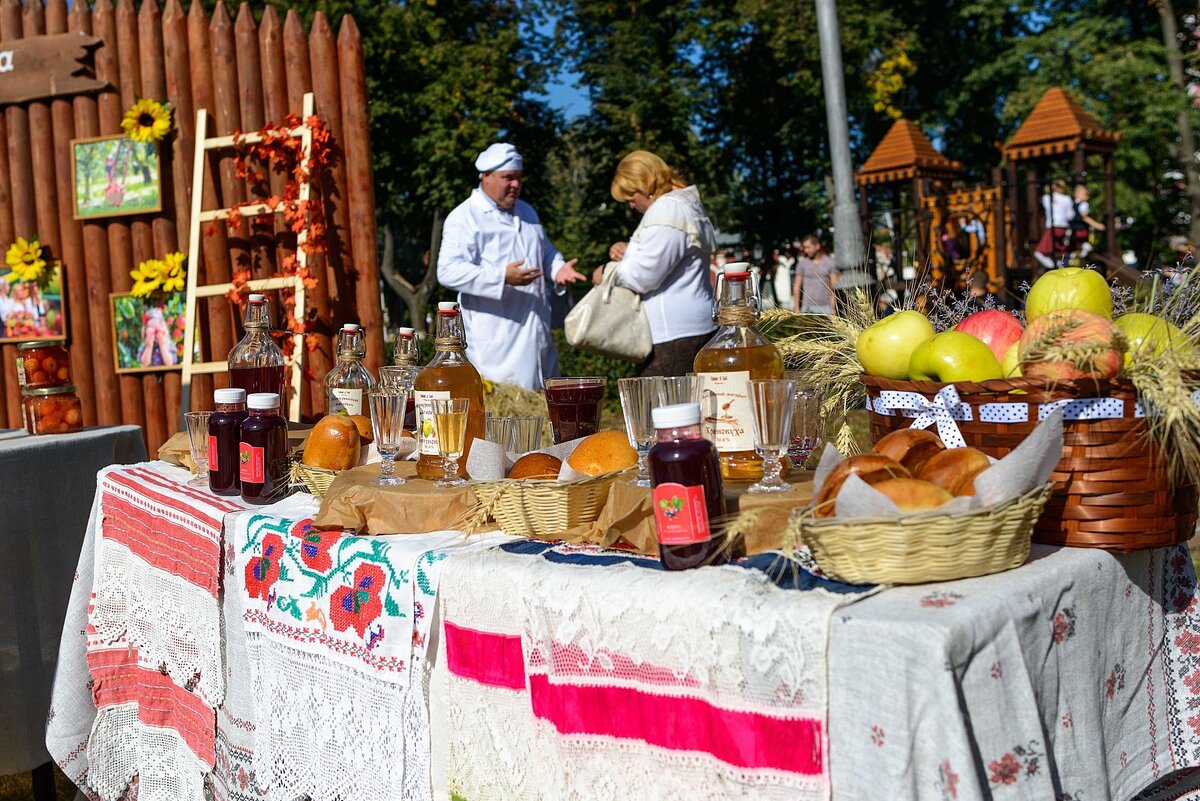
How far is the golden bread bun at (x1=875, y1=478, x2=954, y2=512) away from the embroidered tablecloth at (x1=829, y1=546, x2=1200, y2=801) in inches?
3.8

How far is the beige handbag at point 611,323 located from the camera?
12.8 feet

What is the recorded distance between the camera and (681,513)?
1.38m

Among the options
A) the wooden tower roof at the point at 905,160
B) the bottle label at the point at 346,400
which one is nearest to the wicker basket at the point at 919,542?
the bottle label at the point at 346,400

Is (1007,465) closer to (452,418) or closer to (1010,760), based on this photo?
(1010,760)

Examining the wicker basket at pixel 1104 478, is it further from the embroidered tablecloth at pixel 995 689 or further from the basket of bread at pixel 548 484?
the basket of bread at pixel 548 484

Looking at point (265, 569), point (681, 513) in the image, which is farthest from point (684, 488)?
point (265, 569)

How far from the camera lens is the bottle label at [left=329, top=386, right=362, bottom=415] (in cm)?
248

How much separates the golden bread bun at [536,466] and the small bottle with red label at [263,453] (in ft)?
1.90

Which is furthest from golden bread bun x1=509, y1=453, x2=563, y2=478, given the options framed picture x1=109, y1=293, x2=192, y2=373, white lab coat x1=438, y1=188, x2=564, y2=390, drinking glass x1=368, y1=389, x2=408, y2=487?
framed picture x1=109, y1=293, x2=192, y2=373

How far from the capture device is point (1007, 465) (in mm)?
1287

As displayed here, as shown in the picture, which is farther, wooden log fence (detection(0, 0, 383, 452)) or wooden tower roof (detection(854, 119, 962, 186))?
wooden tower roof (detection(854, 119, 962, 186))

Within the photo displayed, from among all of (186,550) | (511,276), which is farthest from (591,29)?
(186,550)

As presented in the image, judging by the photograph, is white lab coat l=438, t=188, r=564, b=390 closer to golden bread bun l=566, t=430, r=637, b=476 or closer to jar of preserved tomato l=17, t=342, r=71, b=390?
jar of preserved tomato l=17, t=342, r=71, b=390

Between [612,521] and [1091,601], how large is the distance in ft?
2.14
